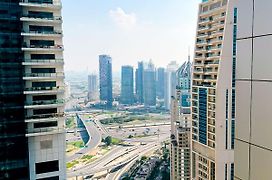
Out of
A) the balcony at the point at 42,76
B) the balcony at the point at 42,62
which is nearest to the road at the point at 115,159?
the balcony at the point at 42,76

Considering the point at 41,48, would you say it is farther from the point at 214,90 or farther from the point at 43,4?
the point at 214,90

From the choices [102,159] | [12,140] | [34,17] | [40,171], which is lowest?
[102,159]

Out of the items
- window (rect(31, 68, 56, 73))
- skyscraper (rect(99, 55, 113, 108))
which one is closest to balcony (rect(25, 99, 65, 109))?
window (rect(31, 68, 56, 73))

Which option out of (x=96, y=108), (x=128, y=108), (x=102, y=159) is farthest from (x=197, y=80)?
(x=96, y=108)

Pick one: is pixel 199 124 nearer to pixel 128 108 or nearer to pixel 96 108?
pixel 128 108

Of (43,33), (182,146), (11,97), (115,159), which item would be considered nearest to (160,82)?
(115,159)

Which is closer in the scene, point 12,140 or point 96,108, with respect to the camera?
point 12,140

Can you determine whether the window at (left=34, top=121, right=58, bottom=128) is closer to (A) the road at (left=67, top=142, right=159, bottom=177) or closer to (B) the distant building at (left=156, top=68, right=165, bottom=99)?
(A) the road at (left=67, top=142, right=159, bottom=177)
